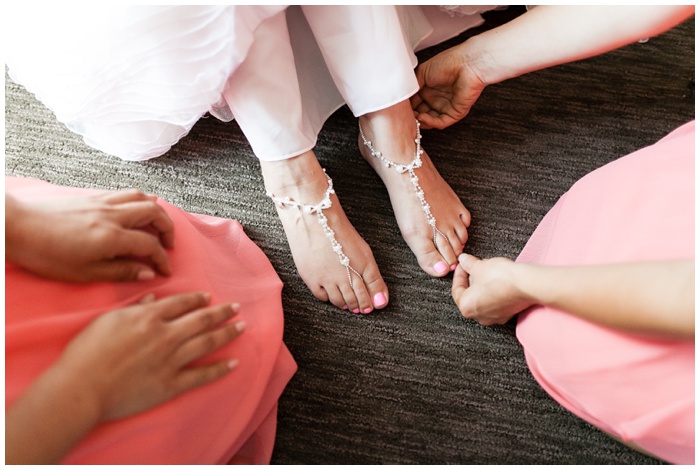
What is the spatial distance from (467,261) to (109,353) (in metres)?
0.59

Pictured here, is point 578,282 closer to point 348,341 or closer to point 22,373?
point 348,341

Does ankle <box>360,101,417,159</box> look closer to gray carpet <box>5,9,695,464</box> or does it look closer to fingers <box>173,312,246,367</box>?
gray carpet <box>5,9,695,464</box>

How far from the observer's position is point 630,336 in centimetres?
64

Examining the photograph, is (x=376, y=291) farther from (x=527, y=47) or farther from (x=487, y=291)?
(x=527, y=47)

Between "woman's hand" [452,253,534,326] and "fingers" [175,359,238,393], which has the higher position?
"fingers" [175,359,238,393]

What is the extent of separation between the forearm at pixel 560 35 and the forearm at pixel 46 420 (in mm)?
829

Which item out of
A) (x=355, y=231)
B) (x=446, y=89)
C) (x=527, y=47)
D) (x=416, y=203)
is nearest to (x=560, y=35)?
(x=527, y=47)

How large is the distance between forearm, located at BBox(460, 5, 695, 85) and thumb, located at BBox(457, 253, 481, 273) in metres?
0.33

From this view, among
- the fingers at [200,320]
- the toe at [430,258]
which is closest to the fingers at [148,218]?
the fingers at [200,320]

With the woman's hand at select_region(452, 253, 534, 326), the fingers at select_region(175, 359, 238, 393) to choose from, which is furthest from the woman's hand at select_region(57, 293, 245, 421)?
the woman's hand at select_region(452, 253, 534, 326)

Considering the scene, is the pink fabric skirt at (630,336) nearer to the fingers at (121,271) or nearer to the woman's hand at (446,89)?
the woman's hand at (446,89)

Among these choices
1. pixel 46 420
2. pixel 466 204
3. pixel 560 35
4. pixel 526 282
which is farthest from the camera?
pixel 466 204

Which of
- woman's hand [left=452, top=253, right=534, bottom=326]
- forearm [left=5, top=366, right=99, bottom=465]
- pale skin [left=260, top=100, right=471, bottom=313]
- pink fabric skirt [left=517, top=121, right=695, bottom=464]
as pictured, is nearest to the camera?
forearm [left=5, top=366, right=99, bottom=465]

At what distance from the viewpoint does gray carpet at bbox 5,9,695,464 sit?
34.0 inches
